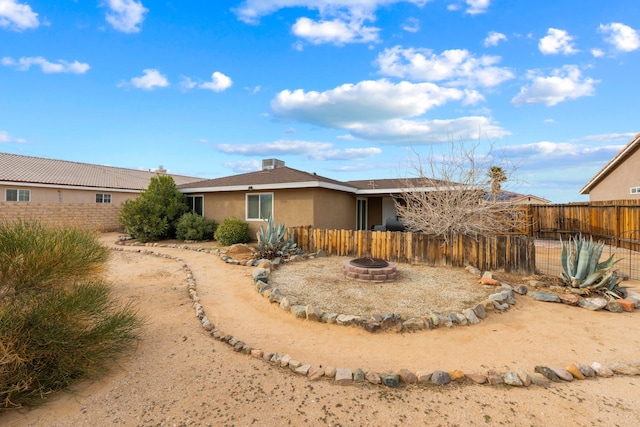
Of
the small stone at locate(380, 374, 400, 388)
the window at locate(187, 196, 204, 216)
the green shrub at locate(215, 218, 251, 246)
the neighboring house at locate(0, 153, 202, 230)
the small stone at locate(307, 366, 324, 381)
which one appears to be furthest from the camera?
the window at locate(187, 196, 204, 216)

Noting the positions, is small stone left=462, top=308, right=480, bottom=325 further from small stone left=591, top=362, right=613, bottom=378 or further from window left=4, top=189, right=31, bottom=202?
window left=4, top=189, right=31, bottom=202

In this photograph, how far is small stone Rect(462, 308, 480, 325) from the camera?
13.9 feet

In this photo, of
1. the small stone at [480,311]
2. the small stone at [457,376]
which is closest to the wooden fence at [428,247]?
the small stone at [480,311]

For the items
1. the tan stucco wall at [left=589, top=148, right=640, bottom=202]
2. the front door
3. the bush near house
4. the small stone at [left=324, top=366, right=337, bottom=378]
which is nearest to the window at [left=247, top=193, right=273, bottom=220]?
the front door

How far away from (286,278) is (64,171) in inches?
756

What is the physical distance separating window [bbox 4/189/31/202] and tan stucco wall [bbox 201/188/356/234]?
9.32 meters

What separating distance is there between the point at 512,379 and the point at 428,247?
5.26 meters

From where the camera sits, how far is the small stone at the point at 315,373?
2.87 metres

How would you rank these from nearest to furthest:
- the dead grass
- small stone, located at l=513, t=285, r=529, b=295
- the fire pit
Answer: the dead grass < small stone, located at l=513, t=285, r=529, b=295 < the fire pit

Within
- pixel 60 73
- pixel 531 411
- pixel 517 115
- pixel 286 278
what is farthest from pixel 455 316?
pixel 60 73

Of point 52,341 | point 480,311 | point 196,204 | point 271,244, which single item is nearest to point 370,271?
point 480,311

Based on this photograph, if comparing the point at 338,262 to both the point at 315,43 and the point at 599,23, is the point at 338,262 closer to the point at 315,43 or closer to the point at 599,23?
the point at 315,43

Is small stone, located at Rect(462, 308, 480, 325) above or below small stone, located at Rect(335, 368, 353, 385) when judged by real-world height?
above

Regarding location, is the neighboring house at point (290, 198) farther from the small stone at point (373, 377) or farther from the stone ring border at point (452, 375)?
the small stone at point (373, 377)
